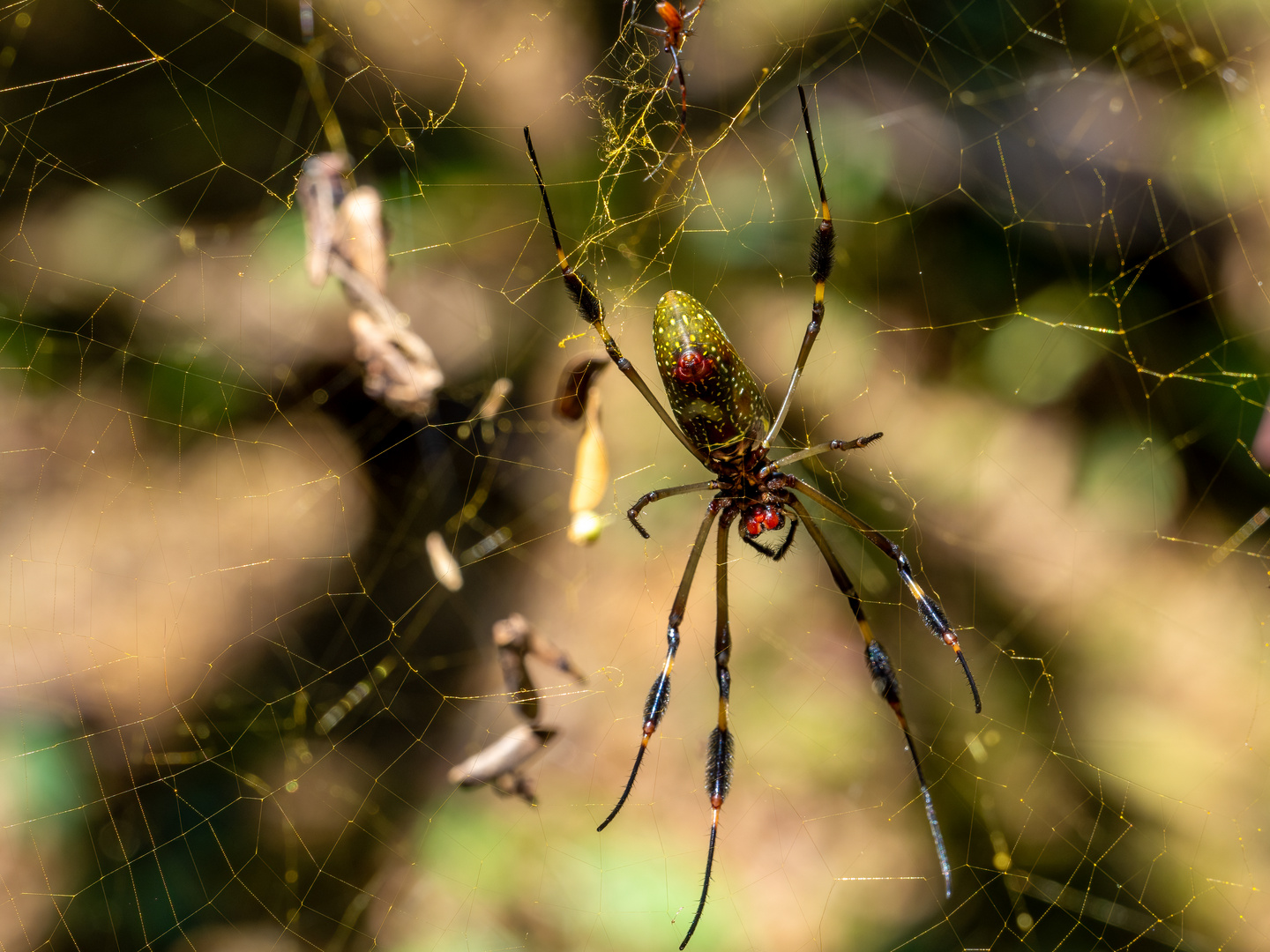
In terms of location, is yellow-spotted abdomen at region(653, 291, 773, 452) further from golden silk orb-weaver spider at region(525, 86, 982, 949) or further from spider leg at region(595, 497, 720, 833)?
spider leg at region(595, 497, 720, 833)

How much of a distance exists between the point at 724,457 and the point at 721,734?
13.7 inches

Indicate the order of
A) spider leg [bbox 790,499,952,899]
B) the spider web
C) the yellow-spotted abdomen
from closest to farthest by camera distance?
1. the yellow-spotted abdomen
2. spider leg [bbox 790,499,952,899]
3. the spider web

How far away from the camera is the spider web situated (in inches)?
52.6

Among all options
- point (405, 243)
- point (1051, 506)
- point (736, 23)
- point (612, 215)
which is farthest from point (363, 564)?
point (1051, 506)

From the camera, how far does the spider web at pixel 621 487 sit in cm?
134

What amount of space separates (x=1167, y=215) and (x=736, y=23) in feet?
3.34

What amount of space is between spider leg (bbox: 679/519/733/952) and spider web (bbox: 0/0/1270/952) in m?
0.41

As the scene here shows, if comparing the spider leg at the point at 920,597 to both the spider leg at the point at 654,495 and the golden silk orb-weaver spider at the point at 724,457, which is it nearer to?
the golden silk orb-weaver spider at the point at 724,457

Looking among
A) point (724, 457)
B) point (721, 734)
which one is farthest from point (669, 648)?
point (724, 457)

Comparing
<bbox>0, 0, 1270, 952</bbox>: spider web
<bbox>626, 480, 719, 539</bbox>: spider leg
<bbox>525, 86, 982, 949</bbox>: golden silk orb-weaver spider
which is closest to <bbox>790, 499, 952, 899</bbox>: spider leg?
<bbox>525, 86, 982, 949</bbox>: golden silk orb-weaver spider

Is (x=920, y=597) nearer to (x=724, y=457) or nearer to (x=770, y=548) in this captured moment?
(x=770, y=548)

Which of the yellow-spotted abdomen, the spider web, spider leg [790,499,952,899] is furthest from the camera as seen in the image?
the spider web

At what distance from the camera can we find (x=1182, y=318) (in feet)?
4.66

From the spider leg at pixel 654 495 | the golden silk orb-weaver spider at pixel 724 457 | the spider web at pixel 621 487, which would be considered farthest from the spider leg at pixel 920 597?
the spider web at pixel 621 487
